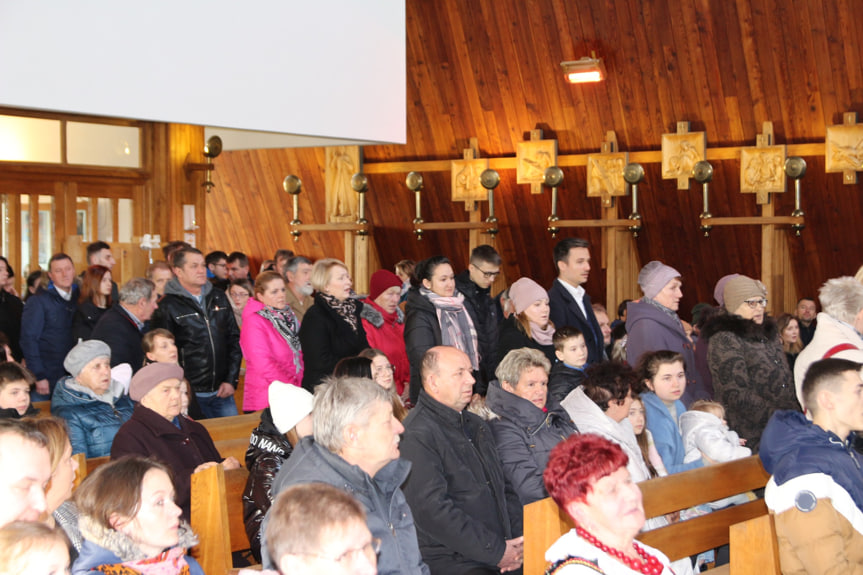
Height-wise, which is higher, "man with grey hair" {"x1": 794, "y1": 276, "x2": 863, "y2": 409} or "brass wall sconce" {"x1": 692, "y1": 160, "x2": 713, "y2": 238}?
"brass wall sconce" {"x1": 692, "y1": 160, "x2": 713, "y2": 238}

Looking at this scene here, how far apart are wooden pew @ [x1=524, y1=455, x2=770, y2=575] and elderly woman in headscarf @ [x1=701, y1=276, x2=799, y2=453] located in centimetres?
59

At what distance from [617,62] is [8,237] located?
17.8 feet

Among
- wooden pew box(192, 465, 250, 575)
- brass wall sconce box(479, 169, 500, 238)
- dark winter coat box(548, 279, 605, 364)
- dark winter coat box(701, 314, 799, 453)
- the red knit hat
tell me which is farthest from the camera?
brass wall sconce box(479, 169, 500, 238)

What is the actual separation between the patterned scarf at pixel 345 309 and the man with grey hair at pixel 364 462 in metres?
2.03

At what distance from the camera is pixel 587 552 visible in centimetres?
233

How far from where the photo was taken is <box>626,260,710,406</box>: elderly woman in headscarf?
4598mm

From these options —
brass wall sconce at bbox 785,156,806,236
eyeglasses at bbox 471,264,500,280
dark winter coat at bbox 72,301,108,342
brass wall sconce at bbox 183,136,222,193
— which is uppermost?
brass wall sconce at bbox 183,136,222,193

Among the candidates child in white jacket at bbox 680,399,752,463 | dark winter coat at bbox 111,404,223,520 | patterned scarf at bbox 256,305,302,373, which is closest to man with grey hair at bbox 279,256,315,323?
patterned scarf at bbox 256,305,302,373

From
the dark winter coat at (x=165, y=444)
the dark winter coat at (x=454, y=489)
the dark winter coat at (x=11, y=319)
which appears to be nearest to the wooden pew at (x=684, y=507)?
the dark winter coat at (x=454, y=489)

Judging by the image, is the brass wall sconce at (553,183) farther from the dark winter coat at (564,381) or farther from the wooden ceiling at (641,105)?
the dark winter coat at (564,381)

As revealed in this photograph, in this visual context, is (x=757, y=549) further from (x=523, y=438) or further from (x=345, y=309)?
(x=345, y=309)

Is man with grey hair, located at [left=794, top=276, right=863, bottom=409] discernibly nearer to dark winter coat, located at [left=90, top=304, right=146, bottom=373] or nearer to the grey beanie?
the grey beanie

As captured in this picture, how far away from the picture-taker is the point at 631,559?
236 cm

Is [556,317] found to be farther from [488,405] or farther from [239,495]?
[239,495]
